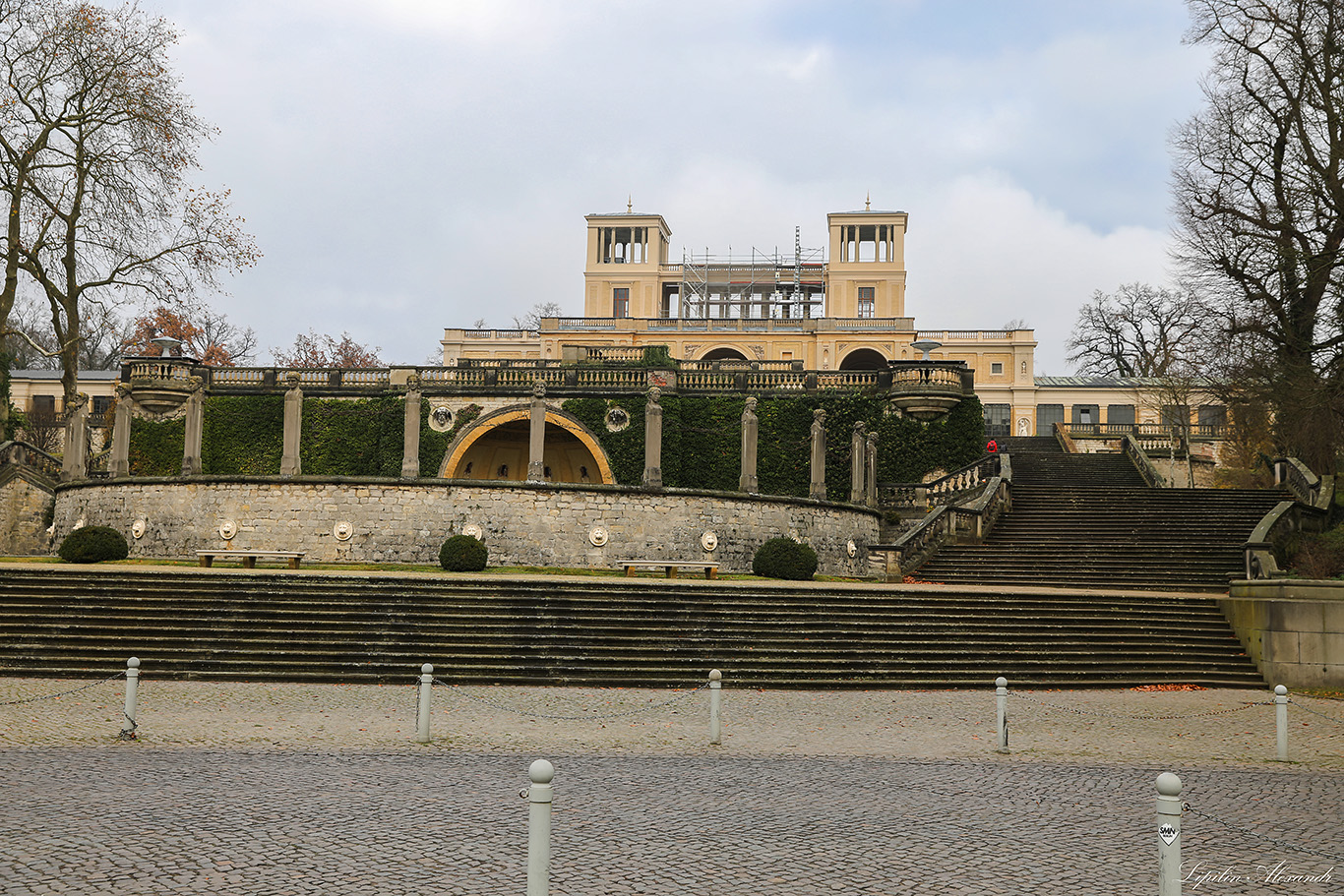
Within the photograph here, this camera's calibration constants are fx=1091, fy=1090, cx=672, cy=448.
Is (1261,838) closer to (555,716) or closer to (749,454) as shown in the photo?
(555,716)

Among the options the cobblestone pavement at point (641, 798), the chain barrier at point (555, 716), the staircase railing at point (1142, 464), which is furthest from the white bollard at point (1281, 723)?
the staircase railing at point (1142, 464)

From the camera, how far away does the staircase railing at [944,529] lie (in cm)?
2578

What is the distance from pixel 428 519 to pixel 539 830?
2132 centimetres

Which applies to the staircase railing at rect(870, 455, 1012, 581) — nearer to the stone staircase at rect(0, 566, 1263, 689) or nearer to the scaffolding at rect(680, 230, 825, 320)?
the stone staircase at rect(0, 566, 1263, 689)

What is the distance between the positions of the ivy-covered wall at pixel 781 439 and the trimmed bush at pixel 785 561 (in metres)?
13.2

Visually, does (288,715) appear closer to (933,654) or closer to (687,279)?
(933,654)

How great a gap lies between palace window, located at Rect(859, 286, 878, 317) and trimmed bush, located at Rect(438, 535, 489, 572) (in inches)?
1880

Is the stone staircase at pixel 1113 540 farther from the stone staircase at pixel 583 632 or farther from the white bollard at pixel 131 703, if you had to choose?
the white bollard at pixel 131 703

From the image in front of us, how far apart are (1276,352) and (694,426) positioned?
63.2 ft

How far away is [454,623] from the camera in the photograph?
17750mm

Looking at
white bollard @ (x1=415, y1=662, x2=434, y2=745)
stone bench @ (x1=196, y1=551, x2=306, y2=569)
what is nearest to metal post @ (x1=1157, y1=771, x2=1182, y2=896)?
white bollard @ (x1=415, y1=662, x2=434, y2=745)

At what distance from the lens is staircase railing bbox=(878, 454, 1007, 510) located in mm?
33000

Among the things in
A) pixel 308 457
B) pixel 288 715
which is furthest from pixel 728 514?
pixel 308 457

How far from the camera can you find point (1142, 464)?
119 ft
